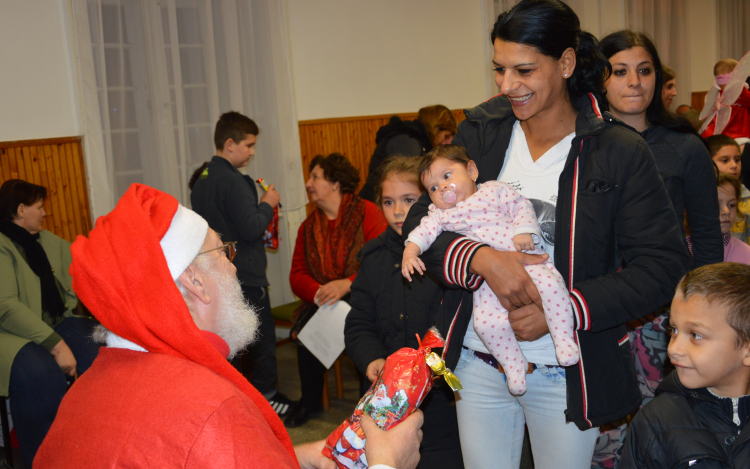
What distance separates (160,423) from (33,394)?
2.65m

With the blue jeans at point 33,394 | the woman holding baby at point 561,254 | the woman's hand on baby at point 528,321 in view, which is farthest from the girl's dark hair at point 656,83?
the blue jeans at point 33,394

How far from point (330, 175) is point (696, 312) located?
2.71 m

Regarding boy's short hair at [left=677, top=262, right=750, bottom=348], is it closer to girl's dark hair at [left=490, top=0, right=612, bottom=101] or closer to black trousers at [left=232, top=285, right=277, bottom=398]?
girl's dark hair at [left=490, top=0, right=612, bottom=101]

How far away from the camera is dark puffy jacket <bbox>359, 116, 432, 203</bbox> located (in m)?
4.46

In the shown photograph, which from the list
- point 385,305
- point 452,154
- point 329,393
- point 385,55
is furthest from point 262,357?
point 385,55

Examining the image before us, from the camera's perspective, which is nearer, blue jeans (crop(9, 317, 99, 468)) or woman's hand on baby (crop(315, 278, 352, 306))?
blue jeans (crop(9, 317, 99, 468))

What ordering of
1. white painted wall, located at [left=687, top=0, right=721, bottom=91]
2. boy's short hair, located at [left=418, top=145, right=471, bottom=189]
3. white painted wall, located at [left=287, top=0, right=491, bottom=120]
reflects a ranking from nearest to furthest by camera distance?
boy's short hair, located at [left=418, top=145, right=471, bottom=189] → white painted wall, located at [left=287, top=0, right=491, bottom=120] → white painted wall, located at [left=687, top=0, right=721, bottom=91]

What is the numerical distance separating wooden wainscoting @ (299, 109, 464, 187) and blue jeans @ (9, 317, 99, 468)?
3187mm

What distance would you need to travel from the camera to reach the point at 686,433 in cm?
157

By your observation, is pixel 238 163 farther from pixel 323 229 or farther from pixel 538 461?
pixel 538 461

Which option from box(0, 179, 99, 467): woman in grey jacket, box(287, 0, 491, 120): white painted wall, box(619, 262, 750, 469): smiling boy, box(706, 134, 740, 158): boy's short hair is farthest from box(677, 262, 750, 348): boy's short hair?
box(287, 0, 491, 120): white painted wall

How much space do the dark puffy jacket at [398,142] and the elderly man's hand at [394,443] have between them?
3118 mm

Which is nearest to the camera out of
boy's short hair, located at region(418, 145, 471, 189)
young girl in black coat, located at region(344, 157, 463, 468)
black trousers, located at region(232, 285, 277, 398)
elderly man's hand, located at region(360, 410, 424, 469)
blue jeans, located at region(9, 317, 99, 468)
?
elderly man's hand, located at region(360, 410, 424, 469)

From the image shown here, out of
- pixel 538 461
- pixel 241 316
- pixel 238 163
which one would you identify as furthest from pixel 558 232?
pixel 238 163
